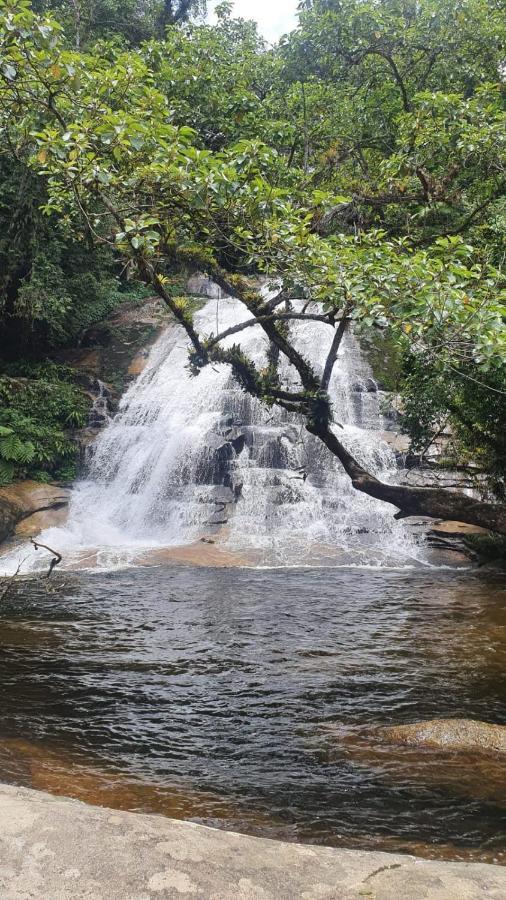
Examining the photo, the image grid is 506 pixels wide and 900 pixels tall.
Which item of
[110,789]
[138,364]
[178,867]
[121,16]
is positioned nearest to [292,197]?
[110,789]

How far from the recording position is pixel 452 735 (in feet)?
17.1

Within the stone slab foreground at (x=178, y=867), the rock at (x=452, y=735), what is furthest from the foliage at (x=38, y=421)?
the stone slab foreground at (x=178, y=867)

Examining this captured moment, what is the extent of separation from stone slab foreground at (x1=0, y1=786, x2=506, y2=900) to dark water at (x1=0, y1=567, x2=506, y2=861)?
56.1 inches

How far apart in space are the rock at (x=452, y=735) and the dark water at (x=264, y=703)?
154mm

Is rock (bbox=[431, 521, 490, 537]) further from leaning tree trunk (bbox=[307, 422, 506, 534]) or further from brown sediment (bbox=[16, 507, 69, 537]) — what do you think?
brown sediment (bbox=[16, 507, 69, 537])

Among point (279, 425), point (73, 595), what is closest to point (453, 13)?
point (279, 425)

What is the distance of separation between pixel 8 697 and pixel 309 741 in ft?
9.53

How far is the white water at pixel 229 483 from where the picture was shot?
14.6 metres

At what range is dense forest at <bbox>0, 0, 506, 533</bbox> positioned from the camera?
606cm

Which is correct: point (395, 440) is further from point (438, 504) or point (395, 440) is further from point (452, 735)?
point (452, 735)

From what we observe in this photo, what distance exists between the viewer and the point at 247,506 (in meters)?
15.9

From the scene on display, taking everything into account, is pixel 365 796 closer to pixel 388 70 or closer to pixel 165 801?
pixel 165 801

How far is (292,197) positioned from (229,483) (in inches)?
322

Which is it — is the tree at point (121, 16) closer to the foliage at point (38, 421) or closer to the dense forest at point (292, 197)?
the dense forest at point (292, 197)
